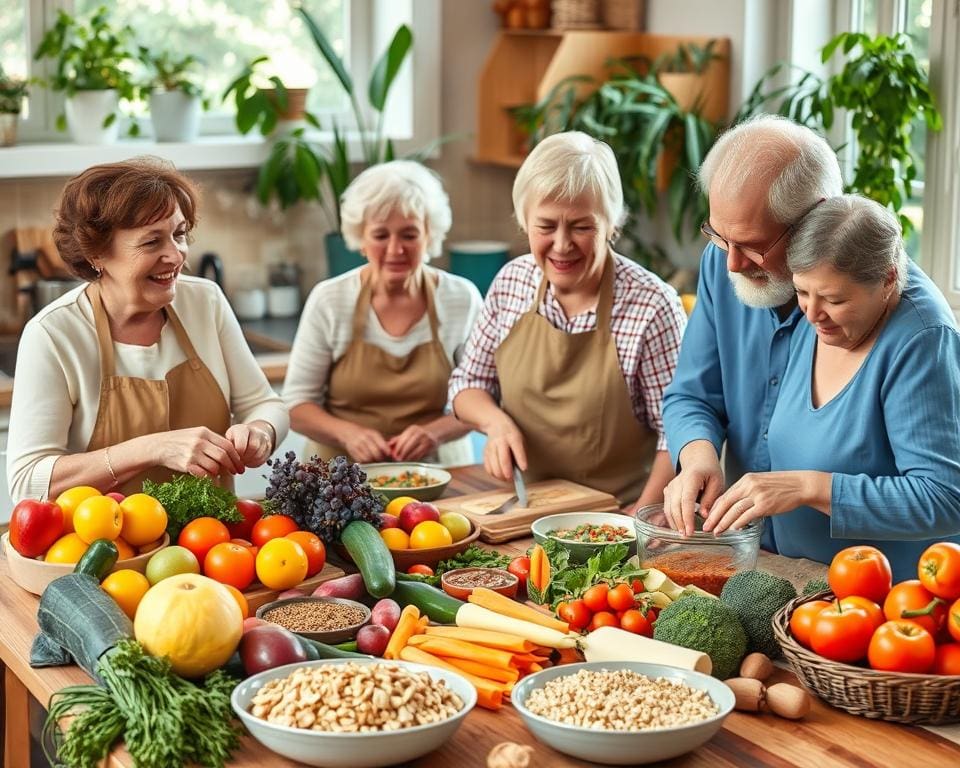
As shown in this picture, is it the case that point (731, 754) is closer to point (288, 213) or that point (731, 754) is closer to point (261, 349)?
point (261, 349)

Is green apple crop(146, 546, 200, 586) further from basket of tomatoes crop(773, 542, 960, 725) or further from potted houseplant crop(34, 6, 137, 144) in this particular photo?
potted houseplant crop(34, 6, 137, 144)

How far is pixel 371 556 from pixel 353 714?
0.54 meters

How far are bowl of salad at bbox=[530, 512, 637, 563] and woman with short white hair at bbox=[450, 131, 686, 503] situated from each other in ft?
0.95

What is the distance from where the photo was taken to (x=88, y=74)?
4.36 metres

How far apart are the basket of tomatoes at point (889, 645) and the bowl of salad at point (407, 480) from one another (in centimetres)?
104

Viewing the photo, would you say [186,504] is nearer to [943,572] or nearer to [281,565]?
[281,565]

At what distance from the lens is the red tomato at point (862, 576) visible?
5.80ft

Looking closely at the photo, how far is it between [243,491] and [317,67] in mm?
1802

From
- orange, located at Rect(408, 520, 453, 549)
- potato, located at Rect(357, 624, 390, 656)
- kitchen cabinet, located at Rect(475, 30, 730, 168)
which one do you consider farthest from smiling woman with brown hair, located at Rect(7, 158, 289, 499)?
kitchen cabinet, located at Rect(475, 30, 730, 168)

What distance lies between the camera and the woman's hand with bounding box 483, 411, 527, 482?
2.69m

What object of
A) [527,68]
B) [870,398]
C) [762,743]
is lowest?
[762,743]

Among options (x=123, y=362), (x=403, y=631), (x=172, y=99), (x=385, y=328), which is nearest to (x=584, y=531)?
(x=403, y=631)

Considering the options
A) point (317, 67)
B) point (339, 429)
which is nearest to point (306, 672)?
point (339, 429)

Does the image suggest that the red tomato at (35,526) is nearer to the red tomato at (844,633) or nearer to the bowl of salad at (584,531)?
the bowl of salad at (584,531)
